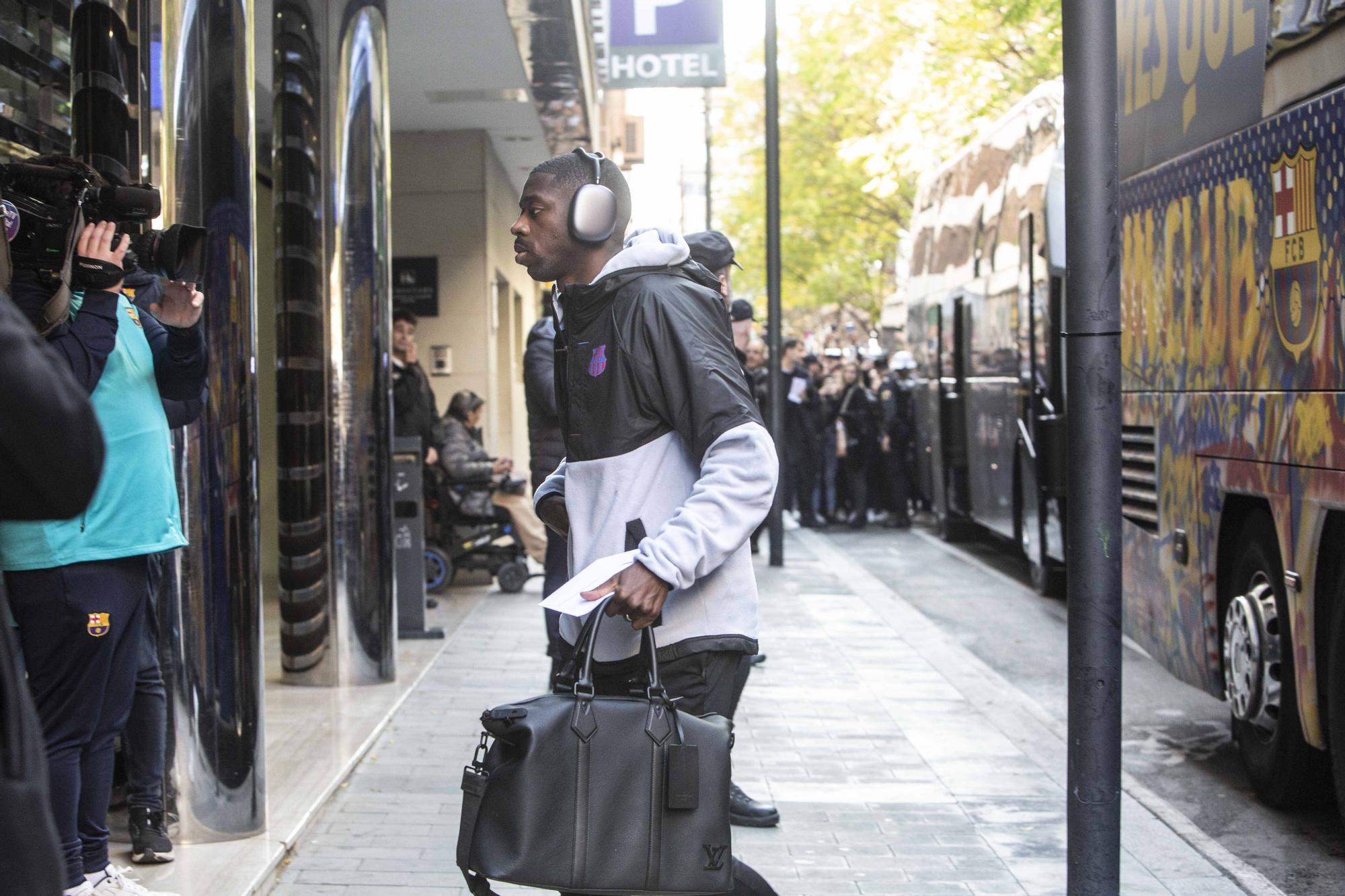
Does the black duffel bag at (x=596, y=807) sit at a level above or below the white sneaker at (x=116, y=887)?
above

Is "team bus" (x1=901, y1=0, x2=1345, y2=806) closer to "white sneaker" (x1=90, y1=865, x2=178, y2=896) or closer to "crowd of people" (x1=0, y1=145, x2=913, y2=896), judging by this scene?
"crowd of people" (x1=0, y1=145, x2=913, y2=896)

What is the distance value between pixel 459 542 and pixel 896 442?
8201mm

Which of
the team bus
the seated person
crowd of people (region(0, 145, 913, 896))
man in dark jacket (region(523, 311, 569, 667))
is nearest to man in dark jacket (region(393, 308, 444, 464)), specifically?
the seated person

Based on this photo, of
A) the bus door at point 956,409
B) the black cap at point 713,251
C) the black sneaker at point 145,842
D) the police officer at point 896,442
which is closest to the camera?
the black sneaker at point 145,842

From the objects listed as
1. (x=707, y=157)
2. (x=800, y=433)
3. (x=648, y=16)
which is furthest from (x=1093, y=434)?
(x=707, y=157)

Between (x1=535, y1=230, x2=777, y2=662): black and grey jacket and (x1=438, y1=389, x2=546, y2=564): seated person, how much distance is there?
8.53 meters

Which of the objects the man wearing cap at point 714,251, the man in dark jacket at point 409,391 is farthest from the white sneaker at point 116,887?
the man in dark jacket at point 409,391

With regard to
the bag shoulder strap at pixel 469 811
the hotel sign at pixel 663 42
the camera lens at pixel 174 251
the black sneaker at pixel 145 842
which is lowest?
the black sneaker at pixel 145 842

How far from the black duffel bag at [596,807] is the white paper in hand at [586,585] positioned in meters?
0.15

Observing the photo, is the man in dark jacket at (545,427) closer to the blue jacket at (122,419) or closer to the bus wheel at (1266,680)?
the blue jacket at (122,419)

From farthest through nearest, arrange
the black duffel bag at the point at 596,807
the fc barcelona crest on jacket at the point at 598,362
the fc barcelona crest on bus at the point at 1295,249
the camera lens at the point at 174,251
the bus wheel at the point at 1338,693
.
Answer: the fc barcelona crest on bus at the point at 1295,249 < the bus wheel at the point at 1338,693 < the camera lens at the point at 174,251 < the fc barcelona crest on jacket at the point at 598,362 < the black duffel bag at the point at 596,807

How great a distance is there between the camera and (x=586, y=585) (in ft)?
9.32

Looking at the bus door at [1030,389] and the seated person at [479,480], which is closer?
the seated person at [479,480]

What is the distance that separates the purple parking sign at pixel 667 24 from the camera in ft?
41.5
